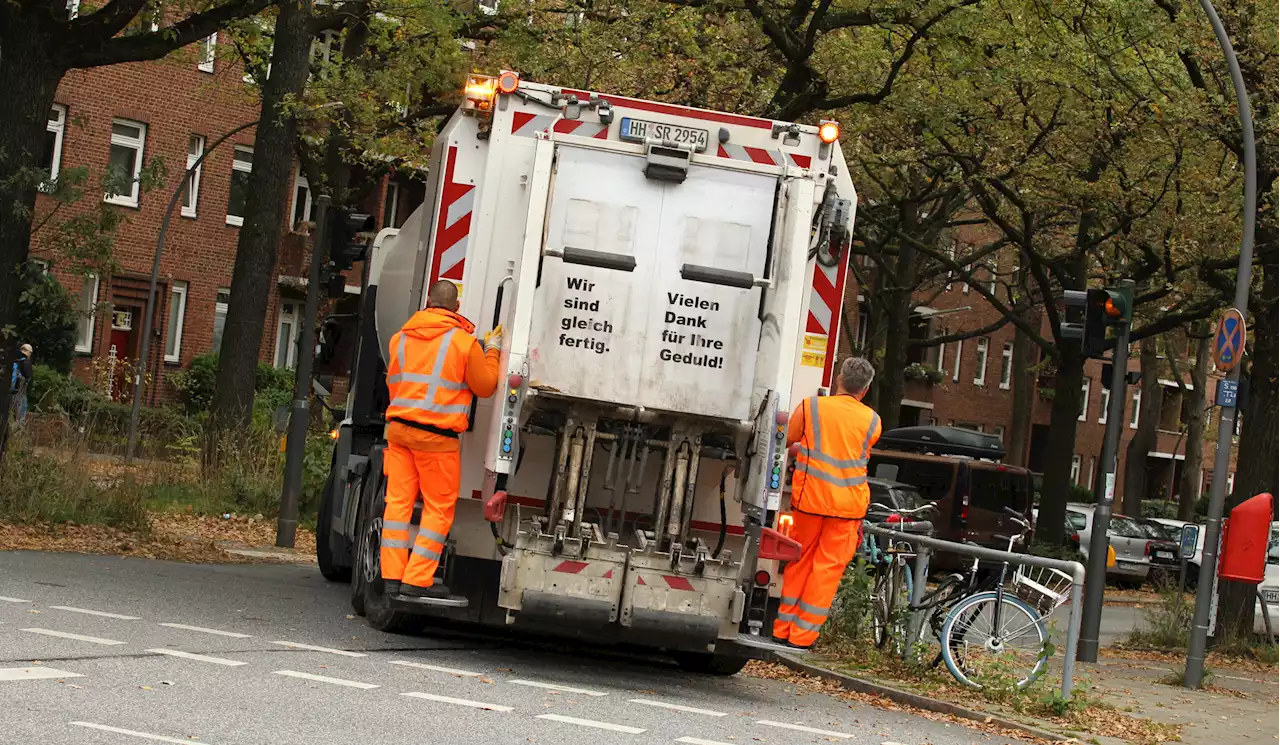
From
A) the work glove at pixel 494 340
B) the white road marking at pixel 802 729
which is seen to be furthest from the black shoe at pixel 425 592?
the white road marking at pixel 802 729

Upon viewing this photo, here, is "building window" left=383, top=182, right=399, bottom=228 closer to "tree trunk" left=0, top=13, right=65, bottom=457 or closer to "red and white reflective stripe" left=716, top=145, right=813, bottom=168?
"tree trunk" left=0, top=13, right=65, bottom=457

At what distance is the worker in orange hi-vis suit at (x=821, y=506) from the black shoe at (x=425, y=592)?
1.86 meters

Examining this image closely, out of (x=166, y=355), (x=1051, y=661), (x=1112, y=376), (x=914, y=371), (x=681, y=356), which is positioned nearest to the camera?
(x=681, y=356)

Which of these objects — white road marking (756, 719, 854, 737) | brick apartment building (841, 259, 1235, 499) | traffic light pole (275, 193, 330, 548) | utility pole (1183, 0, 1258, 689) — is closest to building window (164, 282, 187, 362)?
brick apartment building (841, 259, 1235, 499)

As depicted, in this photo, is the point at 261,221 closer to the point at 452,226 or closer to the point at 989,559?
the point at 452,226

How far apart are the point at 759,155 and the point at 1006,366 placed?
185 feet

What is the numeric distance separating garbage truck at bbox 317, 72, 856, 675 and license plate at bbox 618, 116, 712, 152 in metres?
0.01

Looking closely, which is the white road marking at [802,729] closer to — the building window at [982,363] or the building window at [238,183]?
the building window at [238,183]

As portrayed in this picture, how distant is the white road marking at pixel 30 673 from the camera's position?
768 cm

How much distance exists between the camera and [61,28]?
15219 mm

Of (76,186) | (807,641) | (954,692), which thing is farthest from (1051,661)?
(76,186)

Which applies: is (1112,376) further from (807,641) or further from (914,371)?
(914,371)

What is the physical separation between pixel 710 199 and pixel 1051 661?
3.55m

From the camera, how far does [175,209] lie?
39.1 m
